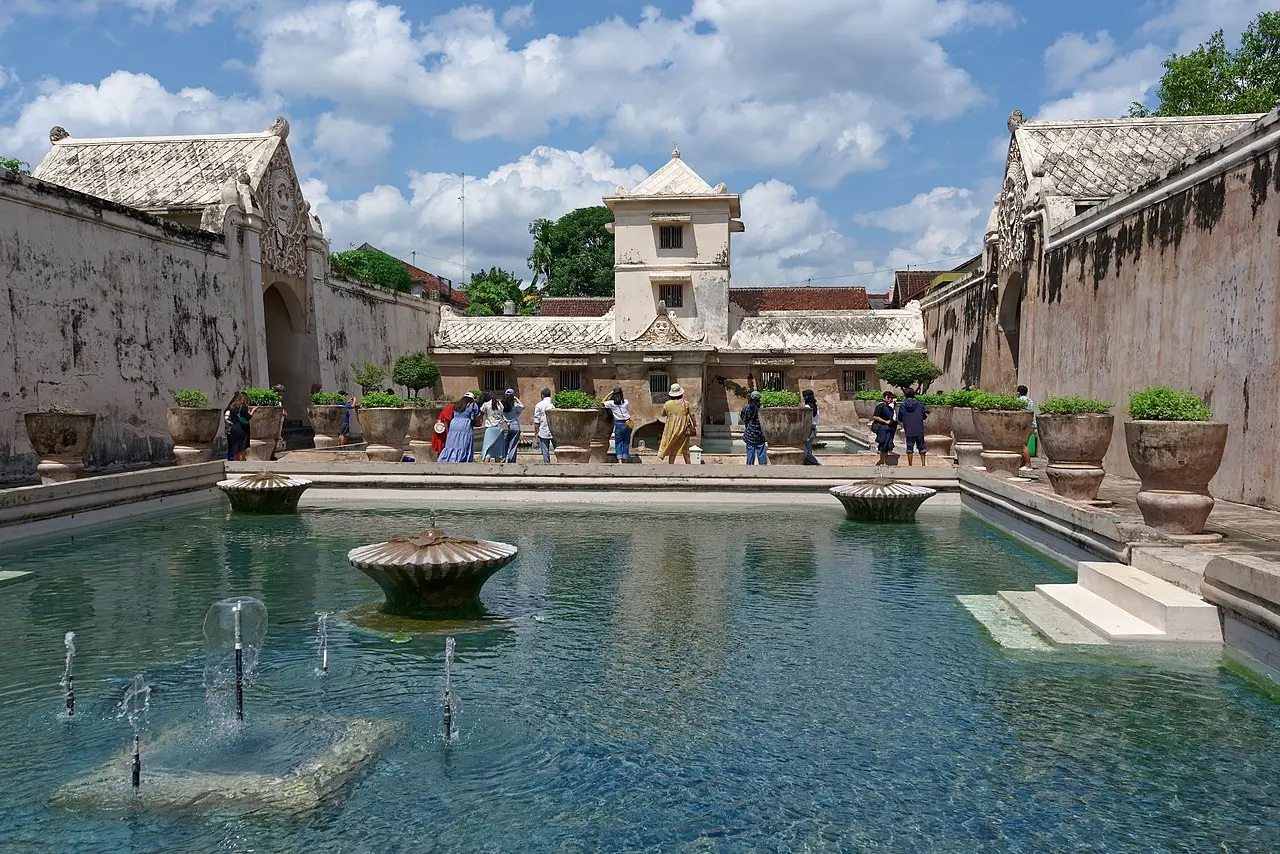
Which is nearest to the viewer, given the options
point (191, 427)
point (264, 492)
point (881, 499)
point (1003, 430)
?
point (881, 499)

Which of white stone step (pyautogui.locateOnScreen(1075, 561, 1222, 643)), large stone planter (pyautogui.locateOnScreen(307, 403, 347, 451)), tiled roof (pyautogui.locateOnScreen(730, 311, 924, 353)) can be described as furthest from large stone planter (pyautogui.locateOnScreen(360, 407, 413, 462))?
tiled roof (pyautogui.locateOnScreen(730, 311, 924, 353))

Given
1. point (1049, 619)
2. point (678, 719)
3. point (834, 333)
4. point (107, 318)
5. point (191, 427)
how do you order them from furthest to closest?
point (834, 333) < point (107, 318) < point (191, 427) < point (1049, 619) < point (678, 719)

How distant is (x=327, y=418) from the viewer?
45.0 ft

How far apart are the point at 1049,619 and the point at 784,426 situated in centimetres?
625

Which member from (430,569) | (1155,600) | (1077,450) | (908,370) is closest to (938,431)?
(1077,450)

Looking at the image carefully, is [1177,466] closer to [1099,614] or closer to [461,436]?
[1099,614]

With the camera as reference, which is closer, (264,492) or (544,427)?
(264,492)

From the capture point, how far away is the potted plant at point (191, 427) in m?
11.1

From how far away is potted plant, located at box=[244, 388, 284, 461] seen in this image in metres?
12.5

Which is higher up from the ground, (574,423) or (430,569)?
(574,423)

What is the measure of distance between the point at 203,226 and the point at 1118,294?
14786mm

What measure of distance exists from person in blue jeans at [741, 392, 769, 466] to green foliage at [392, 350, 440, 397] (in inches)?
509

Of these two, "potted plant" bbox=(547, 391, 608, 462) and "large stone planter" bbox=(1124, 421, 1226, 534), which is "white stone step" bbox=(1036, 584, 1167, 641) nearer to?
"large stone planter" bbox=(1124, 421, 1226, 534)

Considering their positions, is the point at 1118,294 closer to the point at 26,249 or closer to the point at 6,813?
the point at 6,813
